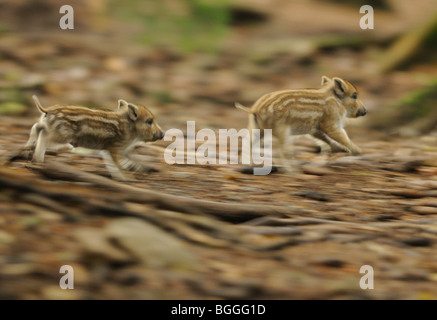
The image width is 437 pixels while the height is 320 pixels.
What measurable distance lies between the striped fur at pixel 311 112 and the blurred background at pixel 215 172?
0.94 ft

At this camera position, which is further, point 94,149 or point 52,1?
point 52,1

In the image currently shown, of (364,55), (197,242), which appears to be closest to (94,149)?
(197,242)

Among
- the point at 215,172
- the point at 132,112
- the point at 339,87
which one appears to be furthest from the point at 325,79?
the point at 132,112

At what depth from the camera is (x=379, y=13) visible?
49.3ft

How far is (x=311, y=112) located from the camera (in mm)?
6816

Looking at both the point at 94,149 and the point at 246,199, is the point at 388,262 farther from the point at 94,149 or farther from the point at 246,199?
the point at 94,149

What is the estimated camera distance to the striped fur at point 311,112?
256 inches

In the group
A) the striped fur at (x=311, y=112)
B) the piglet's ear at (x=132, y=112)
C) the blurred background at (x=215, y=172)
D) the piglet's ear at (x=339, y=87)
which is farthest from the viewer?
the piglet's ear at (x=339, y=87)

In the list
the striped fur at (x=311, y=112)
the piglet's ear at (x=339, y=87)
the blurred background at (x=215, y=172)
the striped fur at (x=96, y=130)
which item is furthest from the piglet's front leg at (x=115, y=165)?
the piglet's ear at (x=339, y=87)

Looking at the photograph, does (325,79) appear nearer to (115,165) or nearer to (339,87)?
(339,87)

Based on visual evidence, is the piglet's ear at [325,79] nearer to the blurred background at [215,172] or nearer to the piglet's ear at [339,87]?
the piglet's ear at [339,87]

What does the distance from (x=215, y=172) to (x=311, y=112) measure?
1214mm

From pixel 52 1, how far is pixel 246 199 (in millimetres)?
9323

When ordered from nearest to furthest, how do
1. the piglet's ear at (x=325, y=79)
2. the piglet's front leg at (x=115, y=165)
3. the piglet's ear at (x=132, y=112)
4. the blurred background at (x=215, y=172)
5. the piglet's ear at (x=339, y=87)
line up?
the blurred background at (x=215, y=172) → the piglet's front leg at (x=115, y=165) → the piglet's ear at (x=132, y=112) → the piglet's ear at (x=339, y=87) → the piglet's ear at (x=325, y=79)
